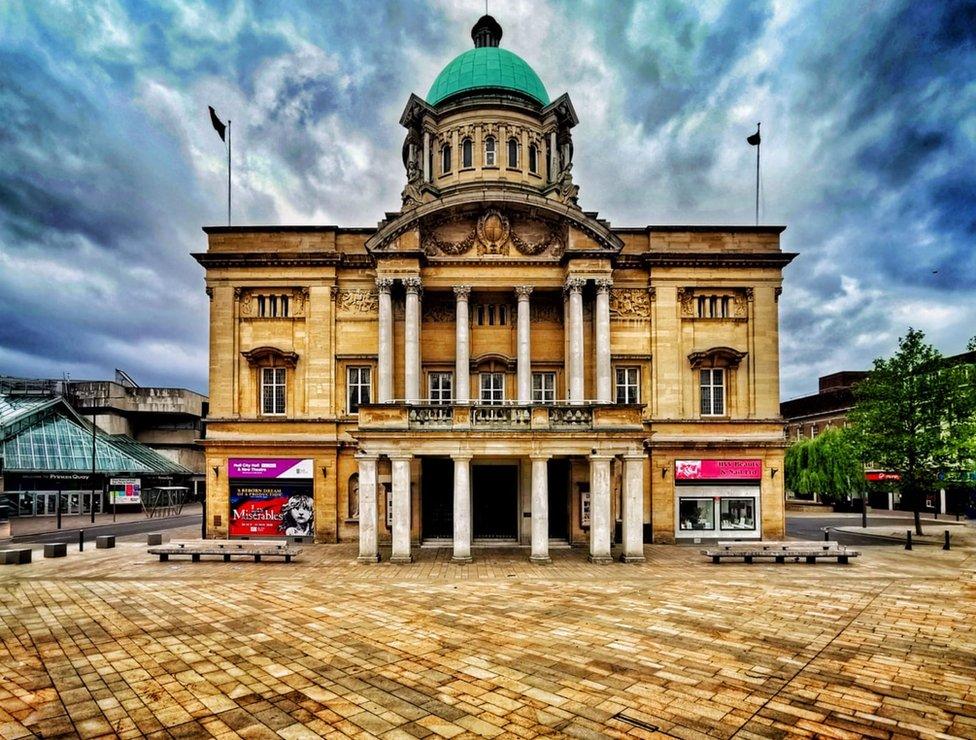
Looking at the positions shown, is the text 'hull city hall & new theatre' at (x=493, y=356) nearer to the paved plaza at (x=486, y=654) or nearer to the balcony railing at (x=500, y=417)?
the balcony railing at (x=500, y=417)

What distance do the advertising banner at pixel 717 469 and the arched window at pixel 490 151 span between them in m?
19.3

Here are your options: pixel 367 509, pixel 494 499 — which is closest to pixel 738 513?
pixel 494 499

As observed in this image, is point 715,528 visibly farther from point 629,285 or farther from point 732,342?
point 629,285

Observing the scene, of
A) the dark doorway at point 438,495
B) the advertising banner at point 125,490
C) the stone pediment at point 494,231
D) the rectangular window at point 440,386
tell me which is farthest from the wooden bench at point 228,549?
the advertising banner at point 125,490

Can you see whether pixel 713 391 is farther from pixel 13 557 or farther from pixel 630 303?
pixel 13 557

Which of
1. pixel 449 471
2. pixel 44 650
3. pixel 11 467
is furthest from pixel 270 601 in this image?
pixel 11 467

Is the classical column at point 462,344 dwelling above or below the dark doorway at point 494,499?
above

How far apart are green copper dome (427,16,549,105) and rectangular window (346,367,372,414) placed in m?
18.0

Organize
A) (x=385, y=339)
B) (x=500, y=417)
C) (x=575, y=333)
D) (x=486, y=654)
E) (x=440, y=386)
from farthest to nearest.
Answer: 1. (x=440, y=386)
2. (x=385, y=339)
3. (x=575, y=333)
4. (x=500, y=417)
5. (x=486, y=654)

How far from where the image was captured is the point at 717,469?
27484 mm

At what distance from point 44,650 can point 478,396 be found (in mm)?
18762

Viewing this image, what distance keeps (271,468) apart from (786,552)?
22.2 m

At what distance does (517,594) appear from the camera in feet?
54.6

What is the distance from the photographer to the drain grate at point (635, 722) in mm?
8352
